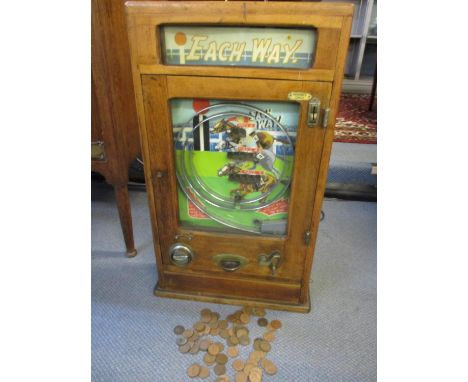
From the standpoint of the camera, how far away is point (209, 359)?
0.86 m

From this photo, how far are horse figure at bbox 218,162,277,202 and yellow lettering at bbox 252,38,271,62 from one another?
264 millimetres

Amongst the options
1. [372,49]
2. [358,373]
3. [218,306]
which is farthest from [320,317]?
[372,49]

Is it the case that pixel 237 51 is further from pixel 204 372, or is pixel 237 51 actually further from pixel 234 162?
pixel 204 372

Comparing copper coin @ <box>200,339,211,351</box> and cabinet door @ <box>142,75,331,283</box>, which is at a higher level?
cabinet door @ <box>142,75,331,283</box>

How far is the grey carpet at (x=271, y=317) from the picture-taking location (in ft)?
2.77

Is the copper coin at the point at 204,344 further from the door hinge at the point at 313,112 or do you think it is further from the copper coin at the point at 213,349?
the door hinge at the point at 313,112

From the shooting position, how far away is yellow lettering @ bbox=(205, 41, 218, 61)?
693mm

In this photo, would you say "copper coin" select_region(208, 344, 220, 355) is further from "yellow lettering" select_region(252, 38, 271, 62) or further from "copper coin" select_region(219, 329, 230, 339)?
"yellow lettering" select_region(252, 38, 271, 62)

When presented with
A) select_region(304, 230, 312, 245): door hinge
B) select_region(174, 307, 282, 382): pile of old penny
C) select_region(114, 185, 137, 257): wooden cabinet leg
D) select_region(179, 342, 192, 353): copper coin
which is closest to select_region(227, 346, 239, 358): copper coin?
select_region(174, 307, 282, 382): pile of old penny

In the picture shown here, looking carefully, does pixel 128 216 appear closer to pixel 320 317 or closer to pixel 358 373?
pixel 320 317

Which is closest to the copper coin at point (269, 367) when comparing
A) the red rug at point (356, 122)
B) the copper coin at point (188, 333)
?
the copper coin at point (188, 333)

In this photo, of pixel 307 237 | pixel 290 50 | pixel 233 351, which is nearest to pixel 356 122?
pixel 307 237

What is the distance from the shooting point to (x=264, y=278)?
38.5 inches

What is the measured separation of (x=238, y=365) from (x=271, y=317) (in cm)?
18
